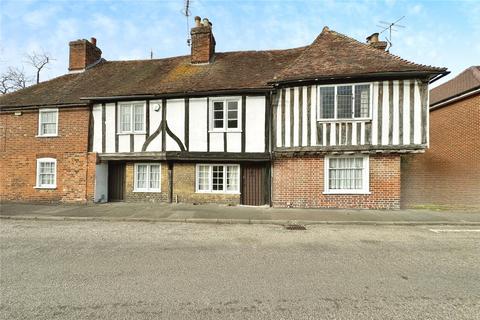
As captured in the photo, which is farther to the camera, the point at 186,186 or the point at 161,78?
the point at 161,78

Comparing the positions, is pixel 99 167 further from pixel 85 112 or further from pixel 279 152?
pixel 279 152

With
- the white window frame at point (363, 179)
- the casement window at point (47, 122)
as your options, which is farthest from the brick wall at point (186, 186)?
the casement window at point (47, 122)

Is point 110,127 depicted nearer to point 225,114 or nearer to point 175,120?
point 175,120

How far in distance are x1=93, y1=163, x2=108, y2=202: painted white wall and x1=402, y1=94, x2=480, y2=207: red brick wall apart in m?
13.7

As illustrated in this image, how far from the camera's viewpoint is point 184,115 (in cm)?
1129

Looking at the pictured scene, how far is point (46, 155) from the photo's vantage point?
12008mm

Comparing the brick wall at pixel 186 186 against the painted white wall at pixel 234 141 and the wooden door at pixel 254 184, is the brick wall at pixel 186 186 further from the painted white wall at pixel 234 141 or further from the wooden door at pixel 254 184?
the painted white wall at pixel 234 141

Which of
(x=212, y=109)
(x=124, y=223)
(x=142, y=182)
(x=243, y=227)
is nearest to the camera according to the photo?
(x=243, y=227)

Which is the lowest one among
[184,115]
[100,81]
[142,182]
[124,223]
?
[124,223]

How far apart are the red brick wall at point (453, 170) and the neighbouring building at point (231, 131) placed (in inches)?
102

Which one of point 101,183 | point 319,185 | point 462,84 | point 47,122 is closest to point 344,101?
point 319,185

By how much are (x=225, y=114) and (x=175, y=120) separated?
2.34m

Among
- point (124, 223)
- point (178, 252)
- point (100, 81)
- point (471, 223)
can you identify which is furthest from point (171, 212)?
point (471, 223)

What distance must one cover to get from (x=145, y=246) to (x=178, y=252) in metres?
0.95
